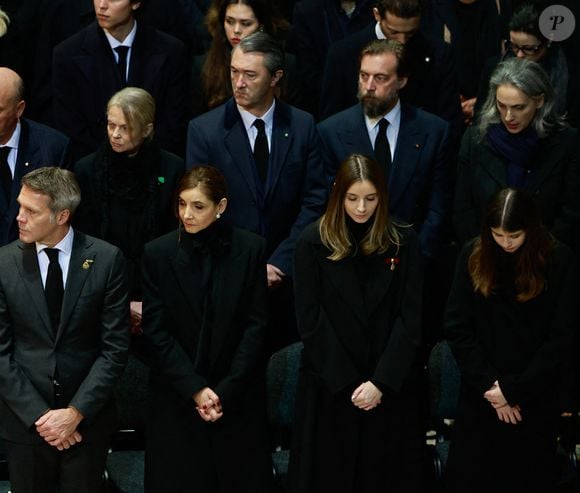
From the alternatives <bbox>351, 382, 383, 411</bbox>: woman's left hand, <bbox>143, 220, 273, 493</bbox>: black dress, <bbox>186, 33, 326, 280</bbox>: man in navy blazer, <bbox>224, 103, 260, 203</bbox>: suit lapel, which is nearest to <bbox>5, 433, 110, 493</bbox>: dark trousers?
<bbox>143, 220, 273, 493</bbox>: black dress

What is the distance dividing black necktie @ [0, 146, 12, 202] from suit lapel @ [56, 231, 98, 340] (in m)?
0.83

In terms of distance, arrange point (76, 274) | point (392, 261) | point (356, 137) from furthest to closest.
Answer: point (356, 137)
point (392, 261)
point (76, 274)

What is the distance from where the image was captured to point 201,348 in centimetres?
542

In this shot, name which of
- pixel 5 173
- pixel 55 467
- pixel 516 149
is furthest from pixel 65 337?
pixel 516 149

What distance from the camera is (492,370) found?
5.52 metres

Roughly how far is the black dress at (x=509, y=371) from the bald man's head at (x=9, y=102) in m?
2.40

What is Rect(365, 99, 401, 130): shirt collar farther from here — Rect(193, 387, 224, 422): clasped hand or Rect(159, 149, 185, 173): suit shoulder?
Rect(193, 387, 224, 422): clasped hand

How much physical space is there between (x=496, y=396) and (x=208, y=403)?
54.1 inches

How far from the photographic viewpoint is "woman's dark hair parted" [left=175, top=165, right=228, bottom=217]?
539 centimetres

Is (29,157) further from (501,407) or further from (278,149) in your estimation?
(501,407)

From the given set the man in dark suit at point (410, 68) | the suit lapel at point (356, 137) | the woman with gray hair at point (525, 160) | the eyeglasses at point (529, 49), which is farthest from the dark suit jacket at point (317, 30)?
the woman with gray hair at point (525, 160)

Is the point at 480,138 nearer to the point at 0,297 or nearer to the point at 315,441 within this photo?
the point at 315,441

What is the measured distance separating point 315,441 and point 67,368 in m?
1.23

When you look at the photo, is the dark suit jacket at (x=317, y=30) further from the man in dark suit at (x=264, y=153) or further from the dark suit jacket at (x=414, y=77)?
the man in dark suit at (x=264, y=153)
